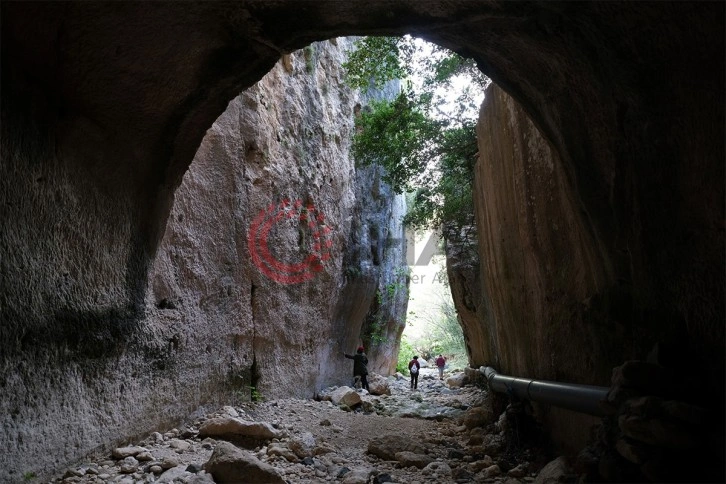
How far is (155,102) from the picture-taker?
4.59 meters

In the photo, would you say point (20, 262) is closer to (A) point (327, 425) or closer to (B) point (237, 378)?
(B) point (237, 378)

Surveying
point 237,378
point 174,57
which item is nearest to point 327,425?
point 237,378

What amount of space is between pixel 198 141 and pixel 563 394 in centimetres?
420

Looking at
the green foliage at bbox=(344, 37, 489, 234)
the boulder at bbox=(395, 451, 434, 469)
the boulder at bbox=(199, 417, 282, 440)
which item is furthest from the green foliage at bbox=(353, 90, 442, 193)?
the boulder at bbox=(395, 451, 434, 469)

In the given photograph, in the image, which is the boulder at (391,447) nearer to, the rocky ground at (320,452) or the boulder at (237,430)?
the rocky ground at (320,452)

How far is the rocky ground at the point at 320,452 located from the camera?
410 centimetres

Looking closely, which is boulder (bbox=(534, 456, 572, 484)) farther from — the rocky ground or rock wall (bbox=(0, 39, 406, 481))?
rock wall (bbox=(0, 39, 406, 481))

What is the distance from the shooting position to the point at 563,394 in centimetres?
409

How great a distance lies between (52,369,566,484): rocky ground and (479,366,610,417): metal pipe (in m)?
0.35

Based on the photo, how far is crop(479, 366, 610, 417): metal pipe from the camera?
11.6 feet

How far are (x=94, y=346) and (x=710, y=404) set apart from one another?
172 inches

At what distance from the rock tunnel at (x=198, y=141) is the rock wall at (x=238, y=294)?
4 cm

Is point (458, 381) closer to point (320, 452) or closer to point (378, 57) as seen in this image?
point (378, 57)

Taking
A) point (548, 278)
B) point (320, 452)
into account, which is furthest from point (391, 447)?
point (548, 278)
